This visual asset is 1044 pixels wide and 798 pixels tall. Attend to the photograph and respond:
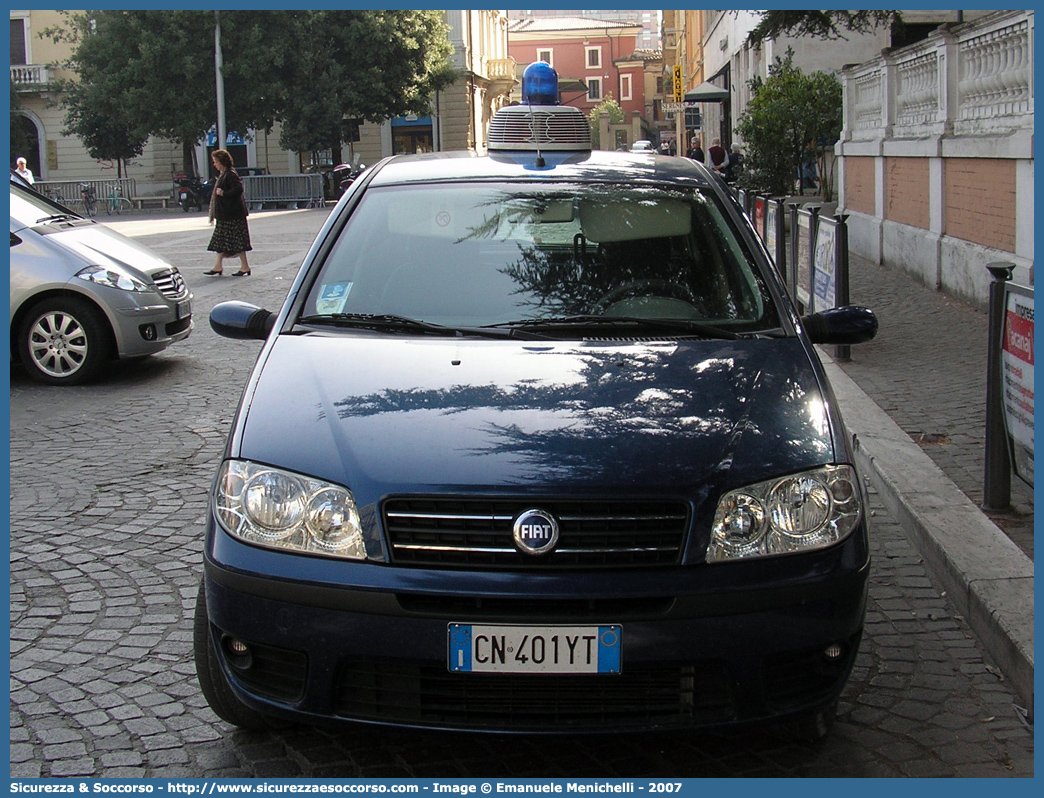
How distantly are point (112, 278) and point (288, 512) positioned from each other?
6.57m

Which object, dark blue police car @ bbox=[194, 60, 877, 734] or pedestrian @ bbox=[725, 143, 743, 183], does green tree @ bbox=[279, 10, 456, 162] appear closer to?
pedestrian @ bbox=[725, 143, 743, 183]

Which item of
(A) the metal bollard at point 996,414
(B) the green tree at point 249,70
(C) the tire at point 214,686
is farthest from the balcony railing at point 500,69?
(C) the tire at point 214,686

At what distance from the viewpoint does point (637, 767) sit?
10.6 ft

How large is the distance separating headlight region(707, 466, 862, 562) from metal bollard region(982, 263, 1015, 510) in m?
2.19

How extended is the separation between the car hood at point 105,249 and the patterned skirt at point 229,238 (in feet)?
20.3

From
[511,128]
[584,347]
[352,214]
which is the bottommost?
[584,347]

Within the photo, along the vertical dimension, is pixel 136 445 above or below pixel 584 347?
below

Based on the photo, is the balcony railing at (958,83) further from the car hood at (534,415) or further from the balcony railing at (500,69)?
the balcony railing at (500,69)

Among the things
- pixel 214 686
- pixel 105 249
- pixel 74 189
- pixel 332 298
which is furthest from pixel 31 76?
pixel 214 686

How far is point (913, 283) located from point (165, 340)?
7926mm

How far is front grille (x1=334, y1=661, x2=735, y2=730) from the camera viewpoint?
295cm

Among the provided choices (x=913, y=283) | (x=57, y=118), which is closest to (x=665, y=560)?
(x=913, y=283)

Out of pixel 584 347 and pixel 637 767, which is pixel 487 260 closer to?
pixel 584 347

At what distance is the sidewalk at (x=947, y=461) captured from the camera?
4176mm
